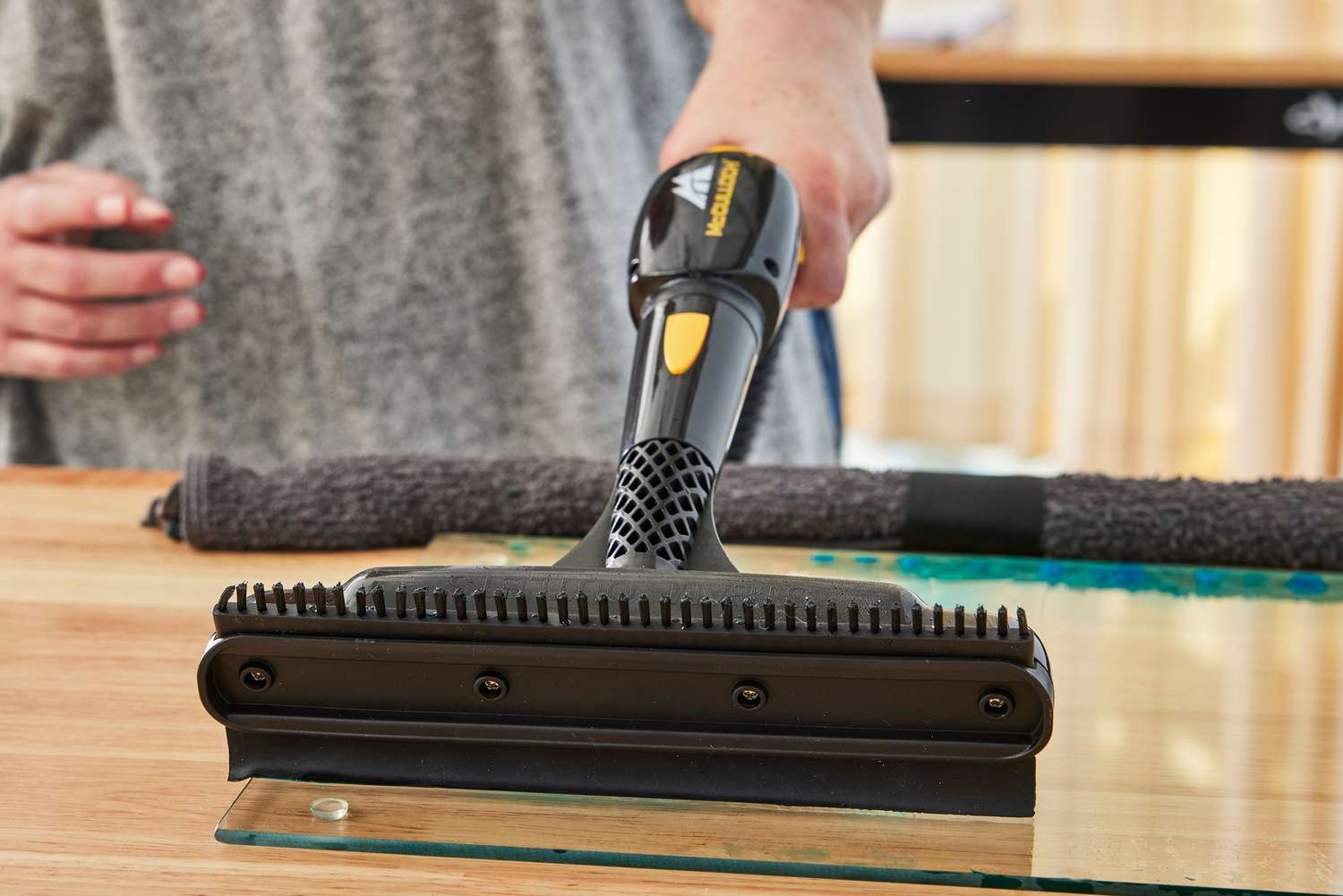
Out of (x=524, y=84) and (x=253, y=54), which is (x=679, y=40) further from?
(x=253, y=54)

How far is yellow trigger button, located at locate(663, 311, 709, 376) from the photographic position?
0.47 m

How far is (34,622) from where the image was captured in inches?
19.2

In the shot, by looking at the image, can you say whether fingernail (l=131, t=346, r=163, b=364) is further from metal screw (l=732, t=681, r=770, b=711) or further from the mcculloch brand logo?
metal screw (l=732, t=681, r=770, b=711)

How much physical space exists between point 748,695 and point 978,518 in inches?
9.4

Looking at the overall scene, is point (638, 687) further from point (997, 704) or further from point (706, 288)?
point (706, 288)

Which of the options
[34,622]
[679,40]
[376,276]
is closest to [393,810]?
[34,622]

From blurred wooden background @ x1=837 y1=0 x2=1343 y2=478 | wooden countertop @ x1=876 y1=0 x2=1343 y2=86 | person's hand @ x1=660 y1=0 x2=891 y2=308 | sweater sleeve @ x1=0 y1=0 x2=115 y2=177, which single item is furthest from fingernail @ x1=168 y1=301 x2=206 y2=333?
blurred wooden background @ x1=837 y1=0 x2=1343 y2=478

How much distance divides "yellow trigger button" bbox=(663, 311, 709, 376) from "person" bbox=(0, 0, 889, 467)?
1.07ft

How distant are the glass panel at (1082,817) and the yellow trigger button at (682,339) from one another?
0.16m

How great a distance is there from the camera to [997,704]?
0.34 metres

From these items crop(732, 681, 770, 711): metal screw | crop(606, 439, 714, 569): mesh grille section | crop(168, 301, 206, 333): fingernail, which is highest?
crop(168, 301, 206, 333): fingernail

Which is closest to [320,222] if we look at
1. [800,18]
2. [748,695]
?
[800,18]

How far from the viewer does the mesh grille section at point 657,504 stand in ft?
1.39

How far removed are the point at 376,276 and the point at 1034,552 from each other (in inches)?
17.7
